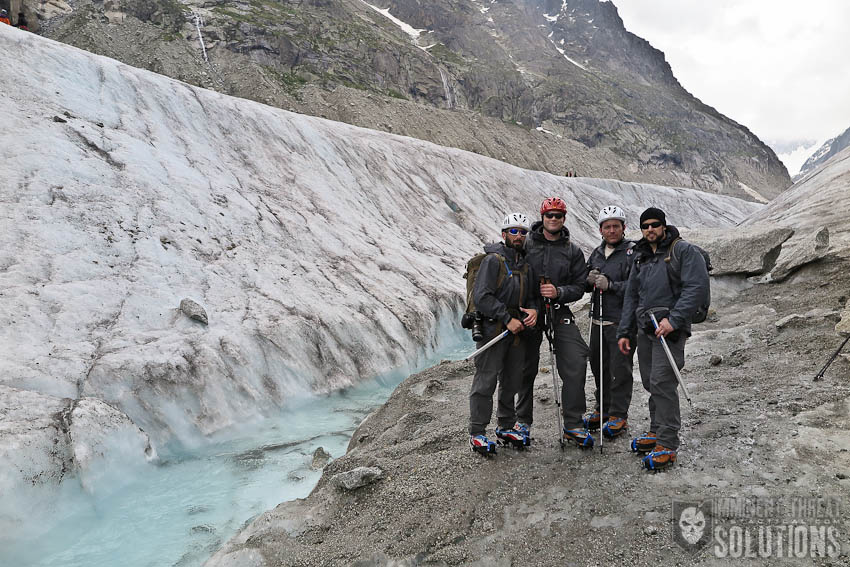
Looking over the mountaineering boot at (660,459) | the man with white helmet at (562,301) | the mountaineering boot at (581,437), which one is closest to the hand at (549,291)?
the man with white helmet at (562,301)

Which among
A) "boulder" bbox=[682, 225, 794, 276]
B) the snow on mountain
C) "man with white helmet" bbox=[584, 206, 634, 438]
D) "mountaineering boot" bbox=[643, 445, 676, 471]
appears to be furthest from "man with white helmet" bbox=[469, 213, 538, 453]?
"boulder" bbox=[682, 225, 794, 276]

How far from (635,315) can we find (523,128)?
65.0m

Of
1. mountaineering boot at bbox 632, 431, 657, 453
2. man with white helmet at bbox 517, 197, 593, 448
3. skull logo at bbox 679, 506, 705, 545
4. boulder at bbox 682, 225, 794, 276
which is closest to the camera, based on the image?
skull logo at bbox 679, 506, 705, 545

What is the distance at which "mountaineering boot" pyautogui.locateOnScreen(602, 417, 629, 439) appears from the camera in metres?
5.26

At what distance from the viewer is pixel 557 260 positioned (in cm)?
517

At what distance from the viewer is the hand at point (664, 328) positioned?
14.4 ft

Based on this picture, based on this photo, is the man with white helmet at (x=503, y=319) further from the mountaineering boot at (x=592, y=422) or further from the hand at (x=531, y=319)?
the mountaineering boot at (x=592, y=422)

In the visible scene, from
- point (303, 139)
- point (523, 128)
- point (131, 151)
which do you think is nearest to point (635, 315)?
point (131, 151)

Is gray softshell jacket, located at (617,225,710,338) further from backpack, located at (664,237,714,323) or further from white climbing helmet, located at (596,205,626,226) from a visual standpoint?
white climbing helmet, located at (596,205,626,226)

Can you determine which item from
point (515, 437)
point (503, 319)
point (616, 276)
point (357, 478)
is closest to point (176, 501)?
point (357, 478)

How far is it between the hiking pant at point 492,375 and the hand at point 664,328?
132cm

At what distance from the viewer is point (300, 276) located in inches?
463

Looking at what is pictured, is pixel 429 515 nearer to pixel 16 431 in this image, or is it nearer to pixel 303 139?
pixel 16 431

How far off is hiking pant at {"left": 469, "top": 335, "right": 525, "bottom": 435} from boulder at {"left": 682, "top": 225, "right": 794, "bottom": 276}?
9748 millimetres
